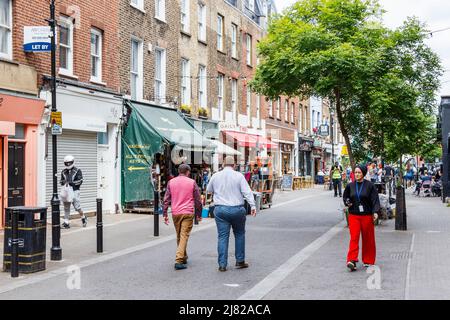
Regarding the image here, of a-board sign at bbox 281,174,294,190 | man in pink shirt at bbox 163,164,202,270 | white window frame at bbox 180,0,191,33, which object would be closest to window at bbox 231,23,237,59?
white window frame at bbox 180,0,191,33

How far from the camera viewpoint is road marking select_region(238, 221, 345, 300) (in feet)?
25.5

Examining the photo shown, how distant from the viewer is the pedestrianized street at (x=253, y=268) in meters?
7.91

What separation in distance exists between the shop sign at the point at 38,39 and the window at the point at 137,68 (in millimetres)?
6684

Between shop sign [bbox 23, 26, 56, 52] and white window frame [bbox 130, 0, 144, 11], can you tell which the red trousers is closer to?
shop sign [bbox 23, 26, 56, 52]

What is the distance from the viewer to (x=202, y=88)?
28062 millimetres

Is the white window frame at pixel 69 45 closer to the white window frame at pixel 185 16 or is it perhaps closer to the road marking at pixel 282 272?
the white window frame at pixel 185 16

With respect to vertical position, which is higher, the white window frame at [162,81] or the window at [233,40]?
the window at [233,40]

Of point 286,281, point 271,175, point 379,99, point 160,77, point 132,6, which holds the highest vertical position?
point 132,6

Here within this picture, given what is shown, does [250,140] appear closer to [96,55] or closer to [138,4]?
[138,4]

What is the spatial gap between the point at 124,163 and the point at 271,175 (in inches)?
234

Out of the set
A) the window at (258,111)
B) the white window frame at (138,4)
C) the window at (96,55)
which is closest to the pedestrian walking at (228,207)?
the window at (96,55)

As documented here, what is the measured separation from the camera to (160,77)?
24.0 m

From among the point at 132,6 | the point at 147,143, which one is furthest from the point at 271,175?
the point at 132,6

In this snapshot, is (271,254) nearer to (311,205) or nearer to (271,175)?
(271,175)
